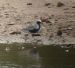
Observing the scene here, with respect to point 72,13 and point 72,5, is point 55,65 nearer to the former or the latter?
point 72,13

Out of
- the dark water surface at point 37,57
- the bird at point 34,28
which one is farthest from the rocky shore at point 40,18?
the dark water surface at point 37,57

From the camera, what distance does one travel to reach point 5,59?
33.4ft

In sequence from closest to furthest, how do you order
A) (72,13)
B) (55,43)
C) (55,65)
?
(55,65), (55,43), (72,13)

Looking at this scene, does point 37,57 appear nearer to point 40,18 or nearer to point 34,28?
point 34,28

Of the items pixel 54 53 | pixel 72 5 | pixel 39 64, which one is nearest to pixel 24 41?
pixel 54 53

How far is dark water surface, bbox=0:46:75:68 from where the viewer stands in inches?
376

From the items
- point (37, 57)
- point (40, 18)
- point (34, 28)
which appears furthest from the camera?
point (40, 18)

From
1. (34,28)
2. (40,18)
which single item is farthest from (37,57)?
(40,18)

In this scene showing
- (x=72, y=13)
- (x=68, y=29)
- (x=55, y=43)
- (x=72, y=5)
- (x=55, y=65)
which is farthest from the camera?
(x=72, y=5)

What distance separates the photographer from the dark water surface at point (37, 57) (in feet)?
31.3

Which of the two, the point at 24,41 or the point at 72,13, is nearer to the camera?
the point at 24,41

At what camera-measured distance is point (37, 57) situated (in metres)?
10.3

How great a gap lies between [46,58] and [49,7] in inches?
232

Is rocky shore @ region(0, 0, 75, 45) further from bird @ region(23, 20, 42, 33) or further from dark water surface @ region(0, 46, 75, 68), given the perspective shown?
dark water surface @ region(0, 46, 75, 68)
